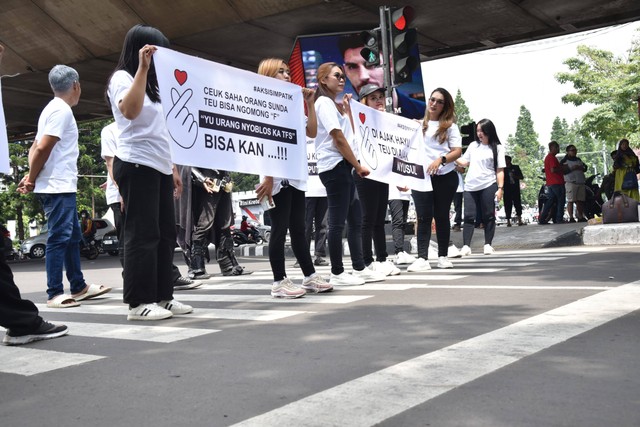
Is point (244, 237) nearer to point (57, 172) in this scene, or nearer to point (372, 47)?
point (372, 47)

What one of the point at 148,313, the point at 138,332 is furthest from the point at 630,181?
the point at 138,332

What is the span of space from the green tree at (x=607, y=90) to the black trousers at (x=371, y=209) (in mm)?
30133

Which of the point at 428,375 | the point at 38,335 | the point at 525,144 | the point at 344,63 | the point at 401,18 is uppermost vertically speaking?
the point at 525,144

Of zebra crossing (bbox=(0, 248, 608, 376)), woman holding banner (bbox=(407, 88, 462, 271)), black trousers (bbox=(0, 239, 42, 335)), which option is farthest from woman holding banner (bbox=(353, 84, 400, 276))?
black trousers (bbox=(0, 239, 42, 335))

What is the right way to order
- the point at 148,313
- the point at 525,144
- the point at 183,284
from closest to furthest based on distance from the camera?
the point at 148,313, the point at 183,284, the point at 525,144

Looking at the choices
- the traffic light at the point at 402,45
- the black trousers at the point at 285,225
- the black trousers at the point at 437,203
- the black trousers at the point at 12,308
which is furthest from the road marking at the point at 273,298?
the traffic light at the point at 402,45

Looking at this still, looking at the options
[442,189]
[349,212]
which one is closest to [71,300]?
[349,212]

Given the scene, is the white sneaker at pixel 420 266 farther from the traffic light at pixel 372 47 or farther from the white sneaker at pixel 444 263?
the traffic light at pixel 372 47

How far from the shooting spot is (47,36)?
17766 mm

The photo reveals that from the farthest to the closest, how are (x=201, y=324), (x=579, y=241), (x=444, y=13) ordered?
(x=444, y=13) → (x=579, y=241) → (x=201, y=324)

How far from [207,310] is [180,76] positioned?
173 centimetres

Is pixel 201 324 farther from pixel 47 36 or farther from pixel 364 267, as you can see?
pixel 47 36

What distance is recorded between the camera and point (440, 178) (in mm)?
7664

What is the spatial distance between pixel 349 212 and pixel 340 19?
36.9 feet
